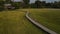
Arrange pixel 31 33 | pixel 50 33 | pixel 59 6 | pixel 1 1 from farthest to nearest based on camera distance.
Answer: pixel 59 6 < pixel 1 1 < pixel 31 33 < pixel 50 33

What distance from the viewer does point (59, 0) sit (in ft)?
138

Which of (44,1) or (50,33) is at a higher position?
(50,33)

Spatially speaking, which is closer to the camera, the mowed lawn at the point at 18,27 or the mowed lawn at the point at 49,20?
the mowed lawn at the point at 18,27

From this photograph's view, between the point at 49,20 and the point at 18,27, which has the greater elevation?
the point at 18,27

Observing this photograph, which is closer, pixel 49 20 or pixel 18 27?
pixel 18 27

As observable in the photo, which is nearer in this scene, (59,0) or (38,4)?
(38,4)

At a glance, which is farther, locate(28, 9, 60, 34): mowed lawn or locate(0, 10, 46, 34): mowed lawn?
locate(28, 9, 60, 34): mowed lawn

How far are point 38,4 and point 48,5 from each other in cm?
225

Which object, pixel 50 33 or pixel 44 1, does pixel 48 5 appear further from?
pixel 50 33

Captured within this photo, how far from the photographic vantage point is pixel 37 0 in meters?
41.8

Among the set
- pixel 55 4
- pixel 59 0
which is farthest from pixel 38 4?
pixel 59 0

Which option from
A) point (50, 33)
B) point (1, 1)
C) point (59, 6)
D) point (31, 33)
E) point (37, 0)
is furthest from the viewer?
point (37, 0)

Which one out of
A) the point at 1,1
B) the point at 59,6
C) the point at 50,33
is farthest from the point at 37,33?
the point at 59,6

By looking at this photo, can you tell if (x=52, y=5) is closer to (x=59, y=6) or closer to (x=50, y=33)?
(x=59, y=6)
